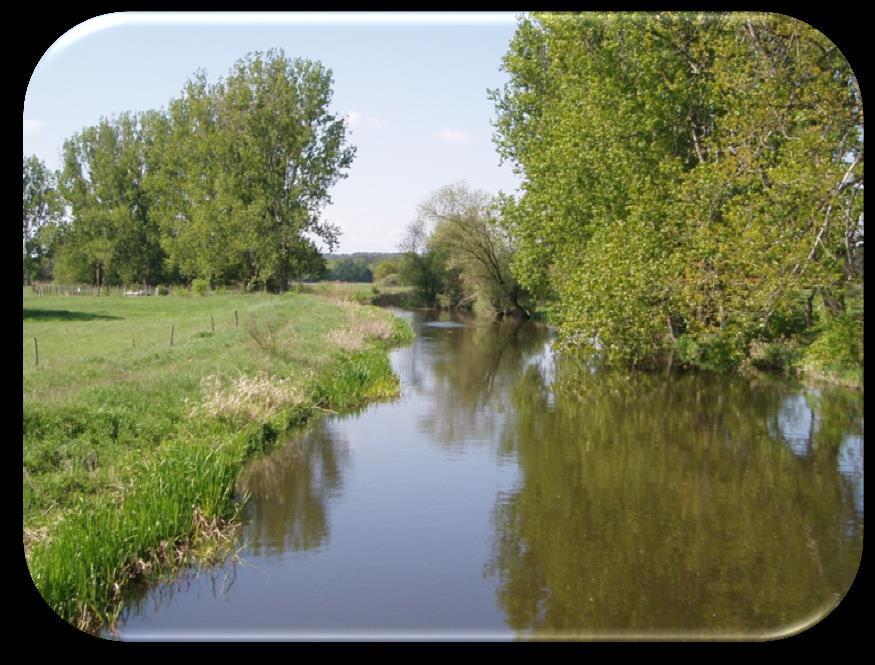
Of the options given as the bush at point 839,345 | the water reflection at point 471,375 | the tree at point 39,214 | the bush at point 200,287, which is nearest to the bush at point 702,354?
the bush at point 839,345

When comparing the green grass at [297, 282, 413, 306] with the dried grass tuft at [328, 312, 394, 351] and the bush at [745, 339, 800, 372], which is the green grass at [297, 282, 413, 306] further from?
the bush at [745, 339, 800, 372]

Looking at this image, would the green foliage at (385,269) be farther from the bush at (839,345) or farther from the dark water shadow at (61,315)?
the bush at (839,345)

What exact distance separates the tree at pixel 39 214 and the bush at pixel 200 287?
7.45 m

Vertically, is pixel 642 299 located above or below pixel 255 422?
above

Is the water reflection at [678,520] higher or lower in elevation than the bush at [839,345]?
lower

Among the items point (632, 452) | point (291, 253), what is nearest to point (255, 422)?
point (632, 452)

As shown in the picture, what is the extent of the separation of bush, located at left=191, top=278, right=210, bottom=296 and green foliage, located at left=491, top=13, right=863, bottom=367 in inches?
817

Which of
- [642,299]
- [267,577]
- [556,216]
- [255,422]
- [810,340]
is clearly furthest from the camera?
[556,216]

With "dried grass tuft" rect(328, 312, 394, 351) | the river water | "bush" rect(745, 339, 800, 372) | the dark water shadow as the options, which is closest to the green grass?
"dried grass tuft" rect(328, 312, 394, 351)

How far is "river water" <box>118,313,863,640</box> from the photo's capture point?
7.48 m

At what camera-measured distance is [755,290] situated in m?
14.6

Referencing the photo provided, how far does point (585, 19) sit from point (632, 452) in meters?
13.7

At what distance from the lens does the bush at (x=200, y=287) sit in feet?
141
